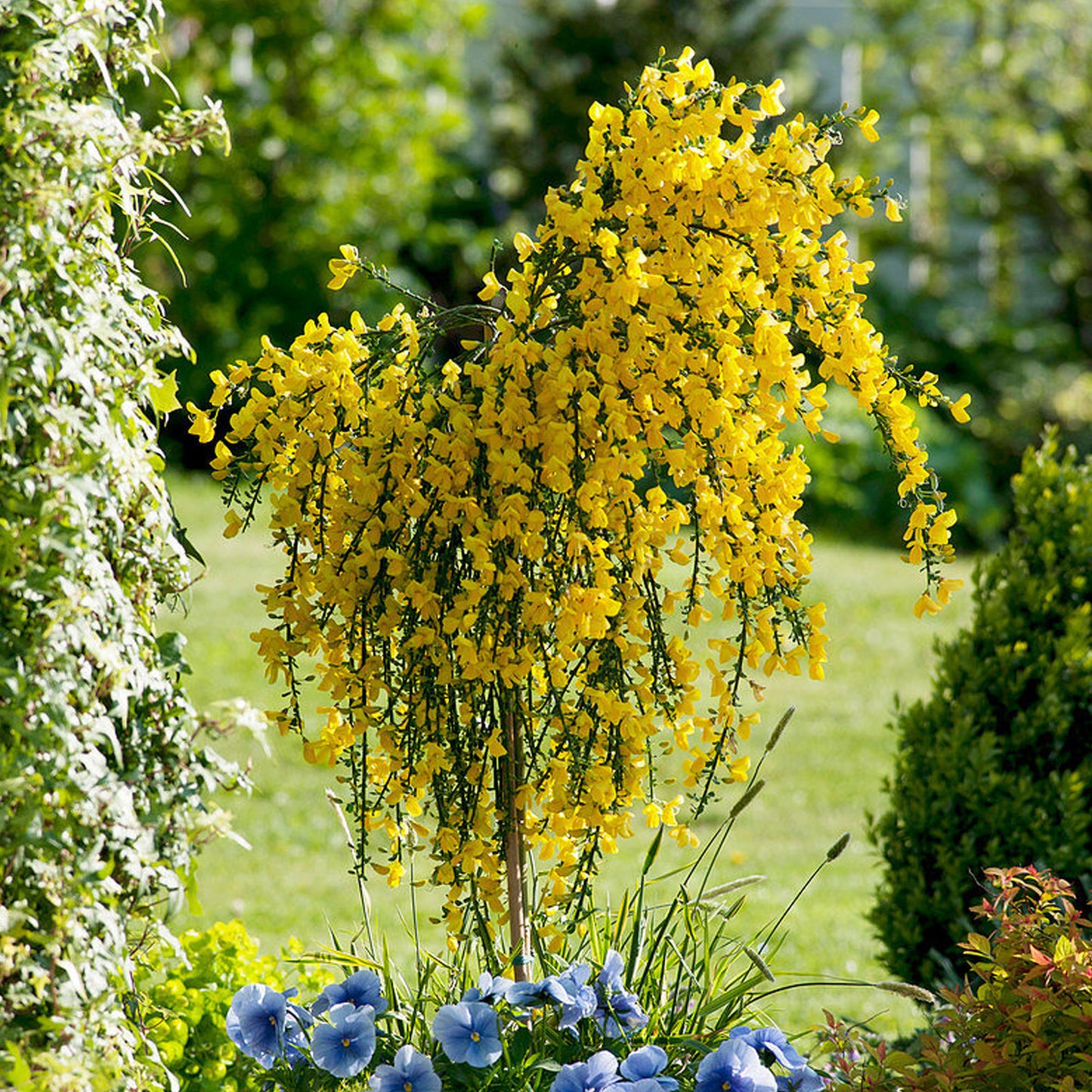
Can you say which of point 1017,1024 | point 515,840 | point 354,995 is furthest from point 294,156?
point 1017,1024

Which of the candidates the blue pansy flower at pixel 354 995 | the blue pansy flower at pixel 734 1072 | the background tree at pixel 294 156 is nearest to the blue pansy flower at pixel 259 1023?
the blue pansy flower at pixel 354 995

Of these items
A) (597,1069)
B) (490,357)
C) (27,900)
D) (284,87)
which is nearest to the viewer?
(27,900)

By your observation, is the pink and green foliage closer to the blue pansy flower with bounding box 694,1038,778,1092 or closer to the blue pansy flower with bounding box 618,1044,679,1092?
the blue pansy flower with bounding box 694,1038,778,1092

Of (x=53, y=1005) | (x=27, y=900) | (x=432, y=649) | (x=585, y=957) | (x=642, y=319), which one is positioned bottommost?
(x=585, y=957)

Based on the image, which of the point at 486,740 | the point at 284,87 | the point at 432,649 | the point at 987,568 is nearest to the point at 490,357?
the point at 432,649

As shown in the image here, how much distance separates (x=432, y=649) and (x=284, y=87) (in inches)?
333

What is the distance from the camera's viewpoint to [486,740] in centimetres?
249

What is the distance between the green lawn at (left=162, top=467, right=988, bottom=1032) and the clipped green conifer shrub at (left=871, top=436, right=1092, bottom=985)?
0.74 ft

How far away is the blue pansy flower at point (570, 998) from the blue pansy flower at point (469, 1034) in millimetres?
103

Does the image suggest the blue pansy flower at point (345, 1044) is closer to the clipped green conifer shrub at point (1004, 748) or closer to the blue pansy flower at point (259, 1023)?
the blue pansy flower at point (259, 1023)

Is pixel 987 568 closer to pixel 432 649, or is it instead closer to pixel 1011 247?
pixel 432 649

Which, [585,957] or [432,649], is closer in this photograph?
[432,649]

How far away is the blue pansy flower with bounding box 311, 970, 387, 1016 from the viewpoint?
2.43 meters

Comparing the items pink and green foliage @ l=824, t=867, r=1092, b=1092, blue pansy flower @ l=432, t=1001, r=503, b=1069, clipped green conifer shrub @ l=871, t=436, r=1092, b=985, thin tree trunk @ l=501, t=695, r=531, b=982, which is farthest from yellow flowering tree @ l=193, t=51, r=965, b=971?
clipped green conifer shrub @ l=871, t=436, r=1092, b=985
